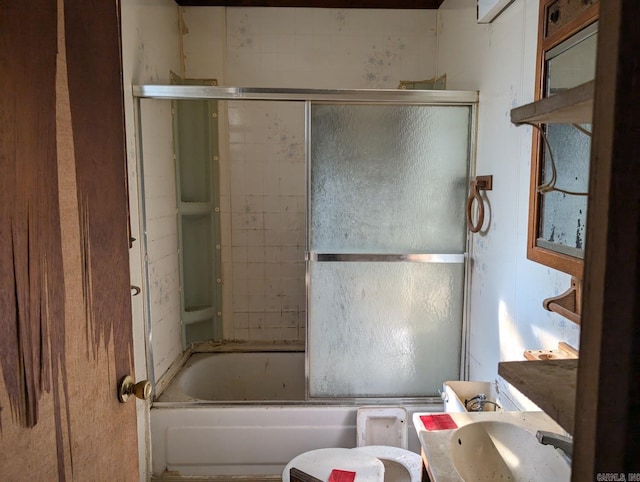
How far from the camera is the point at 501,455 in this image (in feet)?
3.97

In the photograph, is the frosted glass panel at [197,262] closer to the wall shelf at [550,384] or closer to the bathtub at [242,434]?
the bathtub at [242,434]

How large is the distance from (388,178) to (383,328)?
773mm

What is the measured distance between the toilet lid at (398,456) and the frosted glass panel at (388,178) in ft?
3.04

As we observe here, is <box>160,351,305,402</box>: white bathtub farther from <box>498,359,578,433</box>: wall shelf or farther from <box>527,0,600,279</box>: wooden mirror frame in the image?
<box>498,359,578,433</box>: wall shelf

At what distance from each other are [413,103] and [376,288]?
0.93 m

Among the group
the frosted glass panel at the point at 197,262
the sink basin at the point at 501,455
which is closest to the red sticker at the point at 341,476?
the sink basin at the point at 501,455

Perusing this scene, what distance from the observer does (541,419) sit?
1249 millimetres

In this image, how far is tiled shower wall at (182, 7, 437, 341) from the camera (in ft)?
9.29

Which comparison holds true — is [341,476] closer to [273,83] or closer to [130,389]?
[130,389]

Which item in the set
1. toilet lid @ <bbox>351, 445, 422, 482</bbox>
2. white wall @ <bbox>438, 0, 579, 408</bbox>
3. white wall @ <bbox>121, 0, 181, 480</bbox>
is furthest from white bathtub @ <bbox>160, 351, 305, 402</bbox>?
white wall @ <bbox>438, 0, 579, 408</bbox>

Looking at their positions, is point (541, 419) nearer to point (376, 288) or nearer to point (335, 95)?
point (376, 288)

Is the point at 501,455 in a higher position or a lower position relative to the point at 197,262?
lower

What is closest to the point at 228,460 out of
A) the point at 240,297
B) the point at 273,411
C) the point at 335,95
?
the point at 273,411

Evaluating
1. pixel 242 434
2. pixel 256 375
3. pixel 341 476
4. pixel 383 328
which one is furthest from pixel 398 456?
pixel 256 375
